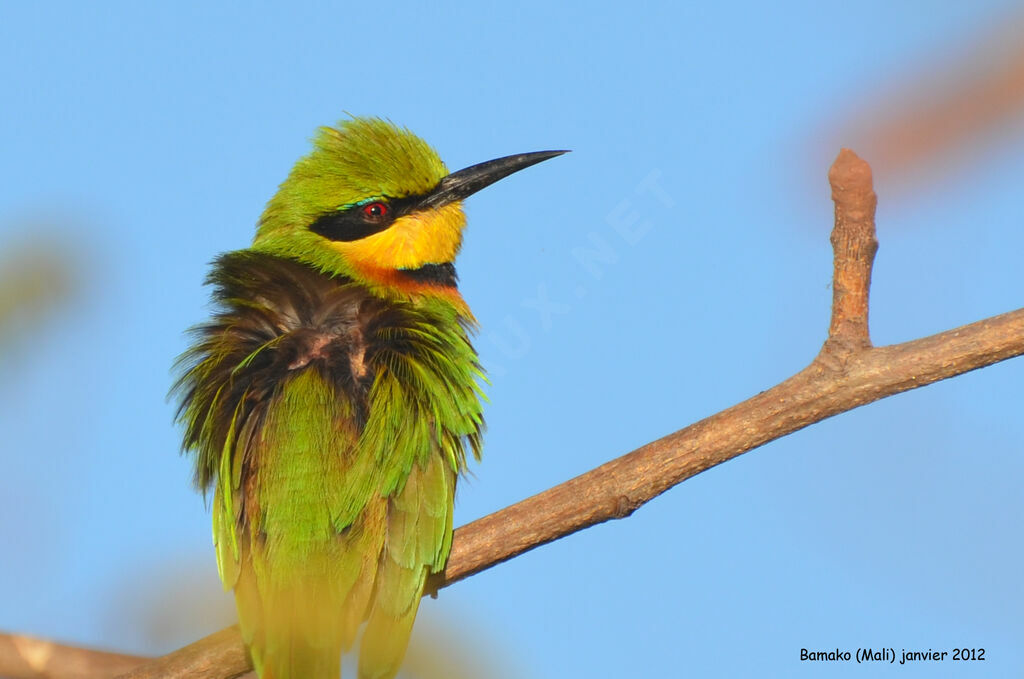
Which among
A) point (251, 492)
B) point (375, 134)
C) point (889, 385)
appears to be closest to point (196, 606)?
point (251, 492)

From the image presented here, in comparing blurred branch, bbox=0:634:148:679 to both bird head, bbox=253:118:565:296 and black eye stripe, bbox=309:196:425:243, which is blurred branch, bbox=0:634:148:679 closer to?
bird head, bbox=253:118:565:296

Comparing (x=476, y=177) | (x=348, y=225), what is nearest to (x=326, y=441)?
(x=348, y=225)

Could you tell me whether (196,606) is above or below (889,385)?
below

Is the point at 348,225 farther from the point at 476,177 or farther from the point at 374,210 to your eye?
the point at 476,177

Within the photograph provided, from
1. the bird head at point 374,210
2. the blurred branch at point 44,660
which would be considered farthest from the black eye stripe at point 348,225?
the blurred branch at point 44,660

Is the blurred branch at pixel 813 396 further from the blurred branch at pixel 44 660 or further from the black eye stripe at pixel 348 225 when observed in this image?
the black eye stripe at pixel 348 225

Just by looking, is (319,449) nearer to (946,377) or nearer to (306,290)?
(306,290)
